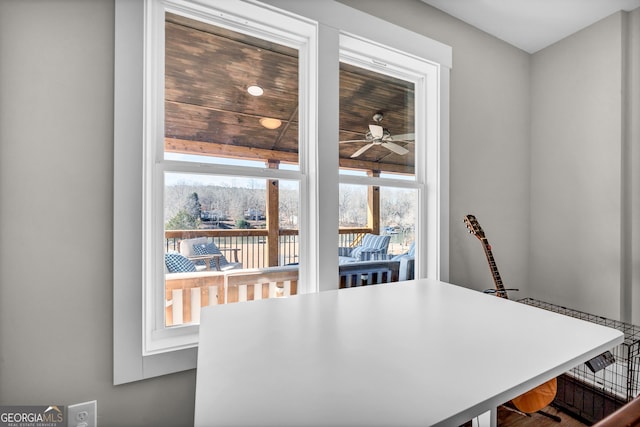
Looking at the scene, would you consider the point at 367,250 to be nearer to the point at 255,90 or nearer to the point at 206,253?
the point at 206,253

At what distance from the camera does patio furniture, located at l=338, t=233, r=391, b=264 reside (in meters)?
1.79

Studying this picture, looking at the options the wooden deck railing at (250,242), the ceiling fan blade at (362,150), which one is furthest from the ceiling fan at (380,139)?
the wooden deck railing at (250,242)

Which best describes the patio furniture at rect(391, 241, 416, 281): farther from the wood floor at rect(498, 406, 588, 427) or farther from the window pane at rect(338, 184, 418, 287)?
the wood floor at rect(498, 406, 588, 427)

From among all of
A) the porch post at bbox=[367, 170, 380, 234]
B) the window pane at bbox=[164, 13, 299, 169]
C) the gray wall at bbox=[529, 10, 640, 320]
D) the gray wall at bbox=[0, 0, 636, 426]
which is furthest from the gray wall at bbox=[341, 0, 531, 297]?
the gray wall at bbox=[0, 0, 636, 426]

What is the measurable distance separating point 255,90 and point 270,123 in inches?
7.1

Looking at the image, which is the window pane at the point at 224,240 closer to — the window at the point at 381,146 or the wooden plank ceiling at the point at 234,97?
the wooden plank ceiling at the point at 234,97

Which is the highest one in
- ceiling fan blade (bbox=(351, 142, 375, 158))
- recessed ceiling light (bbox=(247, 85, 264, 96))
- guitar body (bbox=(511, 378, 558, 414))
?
recessed ceiling light (bbox=(247, 85, 264, 96))

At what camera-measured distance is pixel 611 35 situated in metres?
2.11

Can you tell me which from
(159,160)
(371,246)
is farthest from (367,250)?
(159,160)

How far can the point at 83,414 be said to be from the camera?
3.78 feet

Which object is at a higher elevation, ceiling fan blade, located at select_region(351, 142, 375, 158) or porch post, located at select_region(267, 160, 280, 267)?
ceiling fan blade, located at select_region(351, 142, 375, 158)

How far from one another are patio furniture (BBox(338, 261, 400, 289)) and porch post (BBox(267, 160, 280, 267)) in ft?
1.35

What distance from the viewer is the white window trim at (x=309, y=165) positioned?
1198mm

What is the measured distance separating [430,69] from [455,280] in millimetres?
1459
